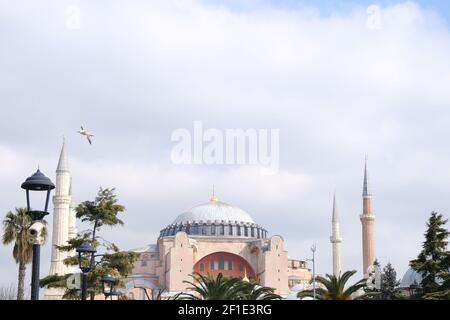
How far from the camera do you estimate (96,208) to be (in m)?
34.4

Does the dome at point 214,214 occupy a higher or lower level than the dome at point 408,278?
higher

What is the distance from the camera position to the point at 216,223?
8856 cm

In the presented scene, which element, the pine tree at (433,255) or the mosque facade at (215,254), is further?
the mosque facade at (215,254)

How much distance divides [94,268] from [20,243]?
3.52 meters

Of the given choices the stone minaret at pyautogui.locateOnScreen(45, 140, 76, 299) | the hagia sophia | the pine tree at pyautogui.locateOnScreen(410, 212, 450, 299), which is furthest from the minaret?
the pine tree at pyautogui.locateOnScreen(410, 212, 450, 299)

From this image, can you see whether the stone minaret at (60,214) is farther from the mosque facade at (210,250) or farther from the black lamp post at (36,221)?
the black lamp post at (36,221)

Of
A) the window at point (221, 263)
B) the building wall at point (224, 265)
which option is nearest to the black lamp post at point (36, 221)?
the building wall at point (224, 265)

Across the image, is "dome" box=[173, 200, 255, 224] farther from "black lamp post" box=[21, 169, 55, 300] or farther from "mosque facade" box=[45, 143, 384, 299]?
"black lamp post" box=[21, 169, 55, 300]

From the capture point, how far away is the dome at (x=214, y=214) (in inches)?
3541

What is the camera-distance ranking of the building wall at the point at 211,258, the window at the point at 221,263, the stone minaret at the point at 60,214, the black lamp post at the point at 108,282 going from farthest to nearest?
the window at the point at 221,263 → the building wall at the point at 211,258 → the stone minaret at the point at 60,214 → the black lamp post at the point at 108,282
